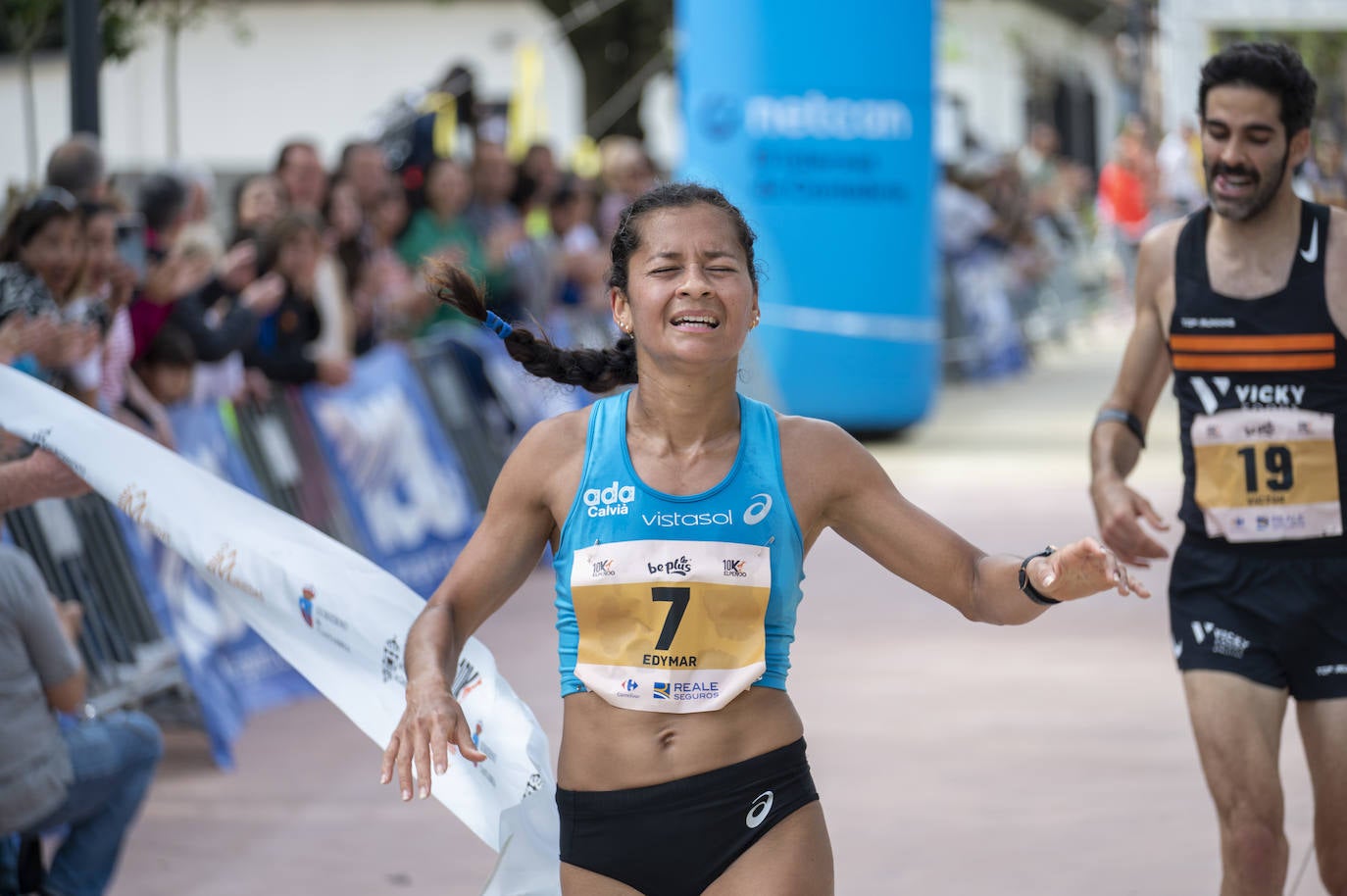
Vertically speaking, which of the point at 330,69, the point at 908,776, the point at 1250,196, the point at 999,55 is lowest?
the point at 908,776

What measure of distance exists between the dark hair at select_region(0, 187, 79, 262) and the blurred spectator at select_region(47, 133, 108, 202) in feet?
2.54

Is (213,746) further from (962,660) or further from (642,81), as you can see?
(642,81)

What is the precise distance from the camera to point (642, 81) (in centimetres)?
2128

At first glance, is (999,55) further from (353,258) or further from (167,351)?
(167,351)

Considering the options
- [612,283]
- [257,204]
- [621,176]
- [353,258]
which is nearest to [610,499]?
[612,283]

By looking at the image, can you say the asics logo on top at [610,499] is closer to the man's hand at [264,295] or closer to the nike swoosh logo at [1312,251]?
the nike swoosh logo at [1312,251]

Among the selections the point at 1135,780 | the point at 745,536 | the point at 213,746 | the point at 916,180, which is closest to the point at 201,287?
the point at 213,746

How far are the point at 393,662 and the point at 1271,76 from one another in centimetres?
233

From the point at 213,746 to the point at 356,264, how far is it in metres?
3.24

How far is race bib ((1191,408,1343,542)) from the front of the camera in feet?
14.3

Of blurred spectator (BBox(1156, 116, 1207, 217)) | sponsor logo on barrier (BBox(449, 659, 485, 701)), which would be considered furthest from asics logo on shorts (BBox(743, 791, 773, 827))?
blurred spectator (BBox(1156, 116, 1207, 217))

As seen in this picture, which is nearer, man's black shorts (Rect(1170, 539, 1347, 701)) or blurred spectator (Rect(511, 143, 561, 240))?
man's black shorts (Rect(1170, 539, 1347, 701))

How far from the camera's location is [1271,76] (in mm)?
4410

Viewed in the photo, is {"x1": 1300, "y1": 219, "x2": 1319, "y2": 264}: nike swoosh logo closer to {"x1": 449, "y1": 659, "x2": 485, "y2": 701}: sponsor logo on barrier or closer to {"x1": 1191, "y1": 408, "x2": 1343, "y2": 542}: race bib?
{"x1": 1191, "y1": 408, "x2": 1343, "y2": 542}: race bib
